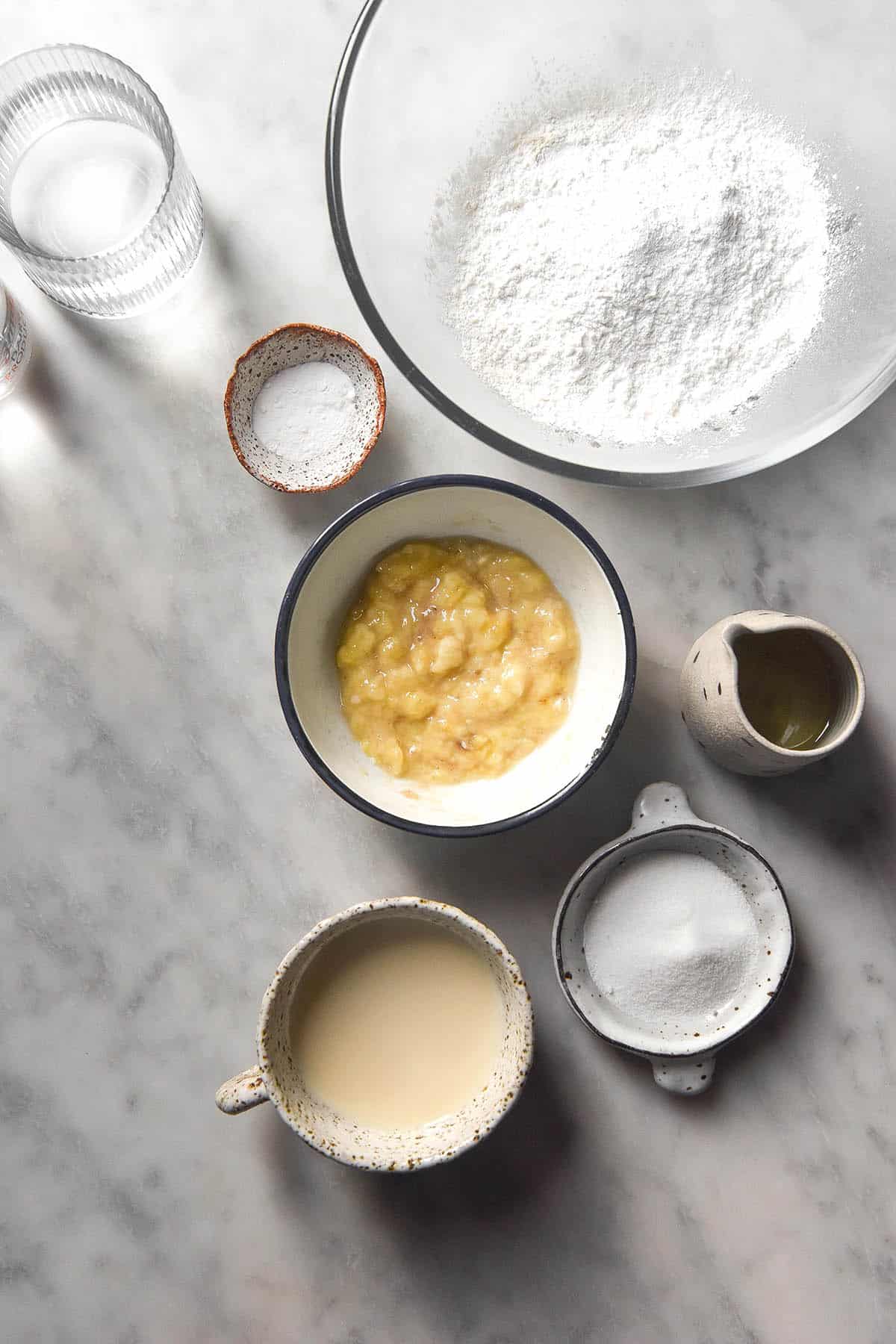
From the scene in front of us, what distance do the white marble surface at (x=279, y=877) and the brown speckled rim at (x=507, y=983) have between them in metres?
0.17

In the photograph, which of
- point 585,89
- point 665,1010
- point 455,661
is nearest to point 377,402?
point 455,661

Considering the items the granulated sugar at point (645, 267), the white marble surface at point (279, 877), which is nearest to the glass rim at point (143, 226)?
the white marble surface at point (279, 877)

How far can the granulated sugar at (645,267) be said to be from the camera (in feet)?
3.82

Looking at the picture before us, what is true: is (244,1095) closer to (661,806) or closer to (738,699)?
(661,806)

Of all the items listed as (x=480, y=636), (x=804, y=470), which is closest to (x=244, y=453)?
(x=480, y=636)

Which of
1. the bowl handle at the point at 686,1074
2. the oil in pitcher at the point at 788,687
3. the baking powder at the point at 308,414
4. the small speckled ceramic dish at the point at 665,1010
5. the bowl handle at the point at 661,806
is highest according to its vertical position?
the baking powder at the point at 308,414

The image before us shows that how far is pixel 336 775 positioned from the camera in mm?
1182

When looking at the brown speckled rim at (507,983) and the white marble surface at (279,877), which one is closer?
the brown speckled rim at (507,983)

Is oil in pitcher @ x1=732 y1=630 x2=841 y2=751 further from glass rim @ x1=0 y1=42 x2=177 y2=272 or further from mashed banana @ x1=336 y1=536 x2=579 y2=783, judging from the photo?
glass rim @ x1=0 y1=42 x2=177 y2=272

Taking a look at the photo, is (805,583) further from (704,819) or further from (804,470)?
(704,819)

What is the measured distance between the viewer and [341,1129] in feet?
3.84

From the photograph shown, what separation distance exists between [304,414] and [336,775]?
47 cm

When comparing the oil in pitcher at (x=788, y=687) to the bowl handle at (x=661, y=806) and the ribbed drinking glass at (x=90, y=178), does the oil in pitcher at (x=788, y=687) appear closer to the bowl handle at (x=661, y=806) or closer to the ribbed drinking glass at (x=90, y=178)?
the bowl handle at (x=661, y=806)

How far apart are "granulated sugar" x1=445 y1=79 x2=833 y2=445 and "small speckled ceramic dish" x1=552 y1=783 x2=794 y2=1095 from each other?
0.51m
